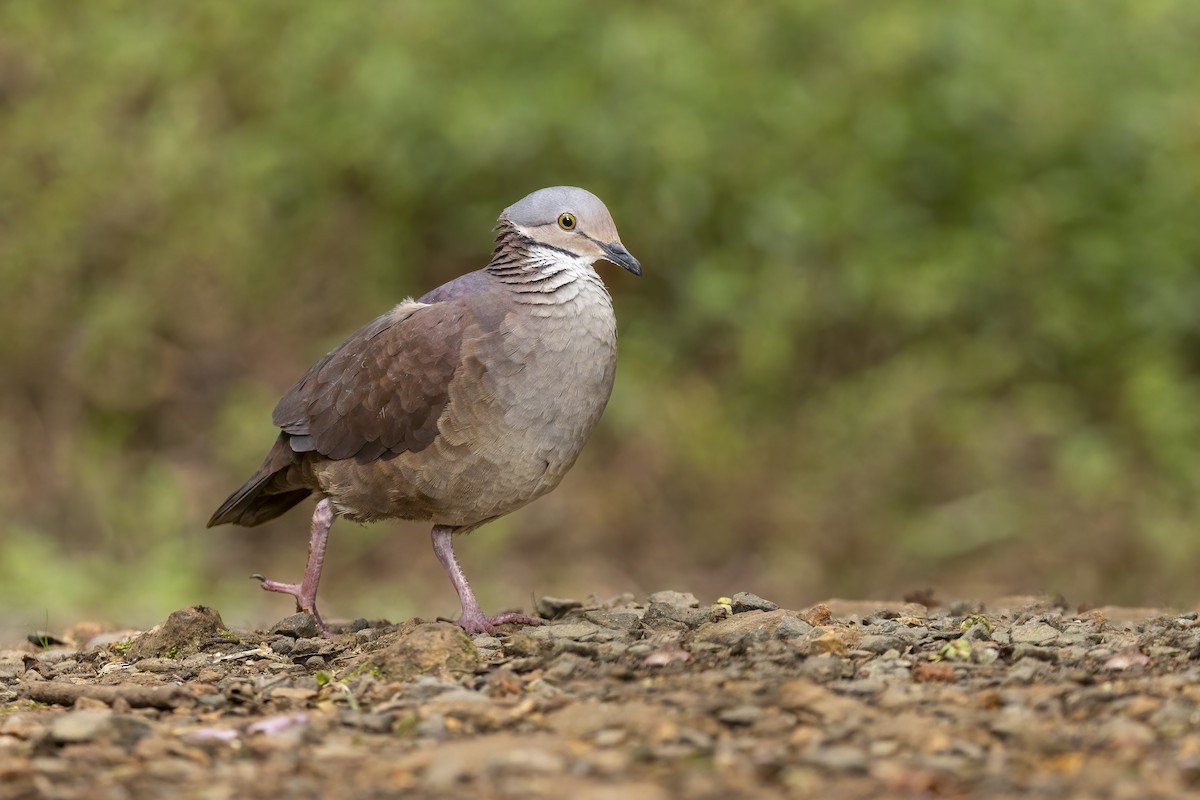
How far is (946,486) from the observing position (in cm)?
944

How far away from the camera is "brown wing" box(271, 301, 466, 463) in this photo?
5.61 metres

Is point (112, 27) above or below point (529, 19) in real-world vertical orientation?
above

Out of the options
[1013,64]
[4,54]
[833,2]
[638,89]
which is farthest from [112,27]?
[1013,64]

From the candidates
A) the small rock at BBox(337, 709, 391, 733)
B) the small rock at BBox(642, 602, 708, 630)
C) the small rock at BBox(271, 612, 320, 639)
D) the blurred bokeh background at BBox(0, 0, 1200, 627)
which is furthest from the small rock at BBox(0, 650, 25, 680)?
the blurred bokeh background at BBox(0, 0, 1200, 627)

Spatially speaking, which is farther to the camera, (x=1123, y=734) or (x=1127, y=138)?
(x=1127, y=138)

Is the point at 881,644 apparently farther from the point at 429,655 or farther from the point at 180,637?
the point at 180,637

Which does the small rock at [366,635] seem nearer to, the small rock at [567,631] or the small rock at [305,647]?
the small rock at [305,647]

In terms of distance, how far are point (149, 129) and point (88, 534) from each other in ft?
10.4

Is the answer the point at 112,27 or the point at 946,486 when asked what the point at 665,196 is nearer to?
the point at 946,486

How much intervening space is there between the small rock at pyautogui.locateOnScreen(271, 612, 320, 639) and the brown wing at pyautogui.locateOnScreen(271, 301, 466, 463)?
64cm

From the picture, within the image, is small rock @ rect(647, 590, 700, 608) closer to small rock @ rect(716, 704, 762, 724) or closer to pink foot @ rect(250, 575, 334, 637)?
pink foot @ rect(250, 575, 334, 637)

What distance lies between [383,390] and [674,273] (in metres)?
4.86

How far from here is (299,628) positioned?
5.61 metres

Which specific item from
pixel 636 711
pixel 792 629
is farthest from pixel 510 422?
pixel 636 711
